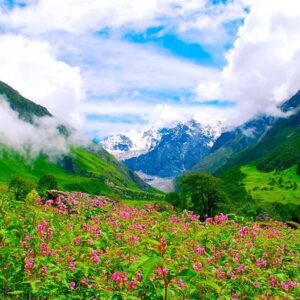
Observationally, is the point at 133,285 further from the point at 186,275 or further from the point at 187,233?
the point at 187,233

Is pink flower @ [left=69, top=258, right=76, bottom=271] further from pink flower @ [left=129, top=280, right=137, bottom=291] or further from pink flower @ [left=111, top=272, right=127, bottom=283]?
pink flower @ [left=129, top=280, right=137, bottom=291]

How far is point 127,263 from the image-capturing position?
11.0 meters

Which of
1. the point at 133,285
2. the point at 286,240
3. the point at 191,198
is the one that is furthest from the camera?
the point at 191,198

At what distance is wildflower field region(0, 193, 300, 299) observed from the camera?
915 centimetres

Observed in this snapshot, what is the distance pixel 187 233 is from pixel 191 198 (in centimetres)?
9618

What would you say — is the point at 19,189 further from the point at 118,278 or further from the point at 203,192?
the point at 203,192

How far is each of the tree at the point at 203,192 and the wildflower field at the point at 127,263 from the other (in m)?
92.6

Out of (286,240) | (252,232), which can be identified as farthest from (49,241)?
(286,240)

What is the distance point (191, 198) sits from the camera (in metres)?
112

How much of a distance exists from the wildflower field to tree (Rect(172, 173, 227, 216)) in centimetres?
9262

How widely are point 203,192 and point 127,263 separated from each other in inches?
3953

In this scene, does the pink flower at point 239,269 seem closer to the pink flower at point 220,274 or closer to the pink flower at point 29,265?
the pink flower at point 220,274

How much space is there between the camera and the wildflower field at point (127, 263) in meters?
9.15

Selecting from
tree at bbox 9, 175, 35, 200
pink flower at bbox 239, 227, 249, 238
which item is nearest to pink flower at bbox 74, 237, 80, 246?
pink flower at bbox 239, 227, 249, 238
